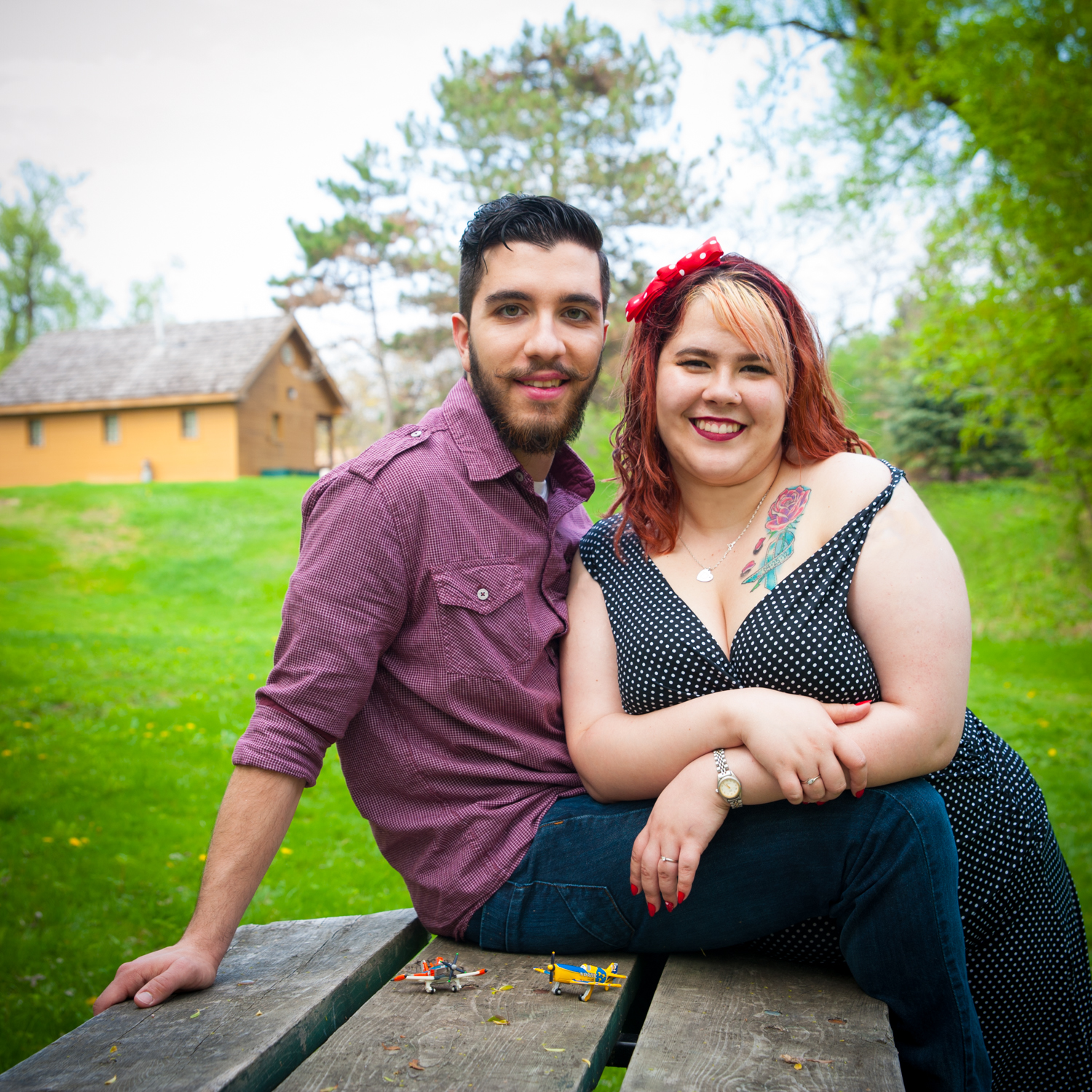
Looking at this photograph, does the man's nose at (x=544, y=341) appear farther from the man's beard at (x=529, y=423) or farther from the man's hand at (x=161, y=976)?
the man's hand at (x=161, y=976)

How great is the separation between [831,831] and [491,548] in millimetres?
923

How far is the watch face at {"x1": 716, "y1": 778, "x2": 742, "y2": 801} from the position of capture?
5.81 feet

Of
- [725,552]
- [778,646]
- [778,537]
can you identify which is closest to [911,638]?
[778,646]

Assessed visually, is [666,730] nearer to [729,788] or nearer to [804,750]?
[729,788]

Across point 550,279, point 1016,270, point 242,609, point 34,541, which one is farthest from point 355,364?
point 550,279

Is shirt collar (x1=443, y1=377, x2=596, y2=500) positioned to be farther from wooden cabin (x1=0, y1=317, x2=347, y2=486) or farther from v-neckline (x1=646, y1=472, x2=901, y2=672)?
wooden cabin (x1=0, y1=317, x2=347, y2=486)

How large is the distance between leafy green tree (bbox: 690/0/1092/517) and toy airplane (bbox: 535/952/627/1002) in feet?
20.4

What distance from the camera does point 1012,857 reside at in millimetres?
1992

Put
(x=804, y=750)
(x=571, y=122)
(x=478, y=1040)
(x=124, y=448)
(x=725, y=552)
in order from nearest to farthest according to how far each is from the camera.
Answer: (x=478, y=1040) < (x=804, y=750) < (x=725, y=552) < (x=571, y=122) < (x=124, y=448)

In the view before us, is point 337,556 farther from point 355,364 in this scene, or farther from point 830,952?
point 355,364

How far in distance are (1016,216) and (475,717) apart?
22.3ft

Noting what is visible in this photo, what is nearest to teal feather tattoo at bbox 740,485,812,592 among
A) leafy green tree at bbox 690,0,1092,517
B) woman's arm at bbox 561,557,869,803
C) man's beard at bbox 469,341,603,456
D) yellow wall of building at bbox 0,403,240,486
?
woman's arm at bbox 561,557,869,803

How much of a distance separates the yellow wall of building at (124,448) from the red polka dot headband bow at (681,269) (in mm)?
25583

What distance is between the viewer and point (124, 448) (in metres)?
27.3
